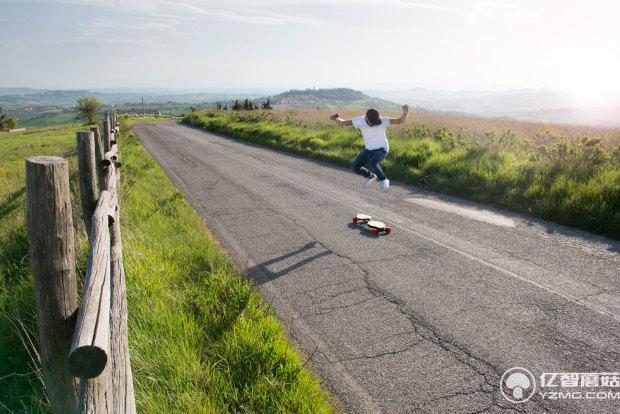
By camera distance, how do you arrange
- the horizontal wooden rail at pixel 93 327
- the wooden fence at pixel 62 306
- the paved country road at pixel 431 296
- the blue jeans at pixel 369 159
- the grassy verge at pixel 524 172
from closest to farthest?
1. the horizontal wooden rail at pixel 93 327
2. the wooden fence at pixel 62 306
3. the paved country road at pixel 431 296
4. the grassy verge at pixel 524 172
5. the blue jeans at pixel 369 159

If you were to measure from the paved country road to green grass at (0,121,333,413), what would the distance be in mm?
522

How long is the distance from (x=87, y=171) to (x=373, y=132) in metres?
5.69

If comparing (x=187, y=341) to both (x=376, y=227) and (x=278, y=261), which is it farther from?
(x=376, y=227)

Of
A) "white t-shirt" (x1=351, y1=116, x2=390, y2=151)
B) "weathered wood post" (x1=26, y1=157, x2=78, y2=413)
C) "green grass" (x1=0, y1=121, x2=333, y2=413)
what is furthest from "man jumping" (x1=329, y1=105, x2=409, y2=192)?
"weathered wood post" (x1=26, y1=157, x2=78, y2=413)

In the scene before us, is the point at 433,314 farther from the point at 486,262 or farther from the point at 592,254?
the point at 592,254

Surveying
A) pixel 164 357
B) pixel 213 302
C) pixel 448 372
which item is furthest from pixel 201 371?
pixel 448 372

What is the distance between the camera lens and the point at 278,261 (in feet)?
20.6

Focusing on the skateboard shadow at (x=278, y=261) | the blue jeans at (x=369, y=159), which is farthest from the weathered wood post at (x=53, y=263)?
the blue jeans at (x=369, y=159)

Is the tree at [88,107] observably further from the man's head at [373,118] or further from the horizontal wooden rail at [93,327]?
the horizontal wooden rail at [93,327]

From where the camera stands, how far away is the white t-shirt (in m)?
8.36

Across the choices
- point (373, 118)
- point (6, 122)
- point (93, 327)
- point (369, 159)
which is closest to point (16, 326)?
point (93, 327)

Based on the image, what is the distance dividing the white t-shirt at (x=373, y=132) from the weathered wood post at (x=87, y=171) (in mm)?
5149

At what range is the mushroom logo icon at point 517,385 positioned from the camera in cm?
335

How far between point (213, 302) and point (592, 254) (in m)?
5.92
